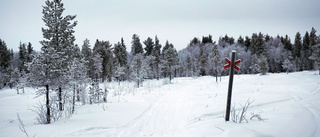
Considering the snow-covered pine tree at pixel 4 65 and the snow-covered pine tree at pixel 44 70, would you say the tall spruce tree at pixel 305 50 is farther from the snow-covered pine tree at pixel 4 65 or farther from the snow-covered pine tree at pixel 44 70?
the snow-covered pine tree at pixel 4 65

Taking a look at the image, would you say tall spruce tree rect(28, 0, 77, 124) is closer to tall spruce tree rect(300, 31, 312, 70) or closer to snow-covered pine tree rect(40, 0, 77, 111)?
snow-covered pine tree rect(40, 0, 77, 111)

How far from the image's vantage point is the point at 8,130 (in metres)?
4.68

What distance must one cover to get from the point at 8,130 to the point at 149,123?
501 centimetres

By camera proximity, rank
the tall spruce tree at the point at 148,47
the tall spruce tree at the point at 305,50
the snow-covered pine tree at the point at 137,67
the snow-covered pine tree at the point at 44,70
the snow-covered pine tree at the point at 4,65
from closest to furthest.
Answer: the snow-covered pine tree at the point at 44,70 → the snow-covered pine tree at the point at 137,67 → the snow-covered pine tree at the point at 4,65 → the tall spruce tree at the point at 148,47 → the tall spruce tree at the point at 305,50

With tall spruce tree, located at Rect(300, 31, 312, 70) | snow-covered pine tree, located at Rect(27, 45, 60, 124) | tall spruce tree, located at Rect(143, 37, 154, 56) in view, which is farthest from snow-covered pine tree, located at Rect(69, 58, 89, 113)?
tall spruce tree, located at Rect(300, 31, 312, 70)

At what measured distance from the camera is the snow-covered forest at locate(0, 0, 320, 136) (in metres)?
6.02

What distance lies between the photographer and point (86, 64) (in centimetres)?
2606

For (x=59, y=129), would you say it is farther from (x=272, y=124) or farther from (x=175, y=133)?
(x=272, y=124)

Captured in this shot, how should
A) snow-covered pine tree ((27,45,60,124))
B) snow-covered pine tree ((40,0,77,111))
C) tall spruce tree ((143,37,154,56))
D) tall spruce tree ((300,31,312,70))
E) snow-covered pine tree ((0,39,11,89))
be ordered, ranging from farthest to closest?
tall spruce tree ((300,31,312,70)) → tall spruce tree ((143,37,154,56)) → snow-covered pine tree ((0,39,11,89)) → snow-covered pine tree ((40,0,77,111)) → snow-covered pine tree ((27,45,60,124))

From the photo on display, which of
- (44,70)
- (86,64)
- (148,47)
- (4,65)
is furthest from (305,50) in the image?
(4,65)

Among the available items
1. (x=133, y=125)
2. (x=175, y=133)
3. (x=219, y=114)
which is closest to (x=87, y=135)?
(x=133, y=125)

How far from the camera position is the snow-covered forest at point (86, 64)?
237 inches

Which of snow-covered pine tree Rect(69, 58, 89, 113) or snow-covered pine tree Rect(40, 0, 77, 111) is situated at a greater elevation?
snow-covered pine tree Rect(40, 0, 77, 111)

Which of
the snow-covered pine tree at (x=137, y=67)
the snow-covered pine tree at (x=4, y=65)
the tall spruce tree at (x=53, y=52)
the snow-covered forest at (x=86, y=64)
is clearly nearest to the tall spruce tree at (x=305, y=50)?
the snow-covered forest at (x=86, y=64)
